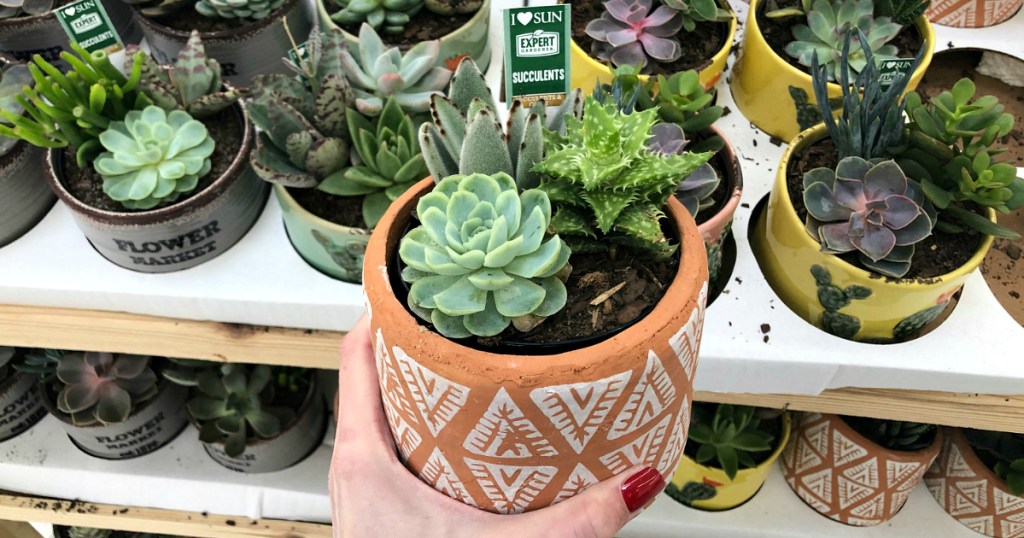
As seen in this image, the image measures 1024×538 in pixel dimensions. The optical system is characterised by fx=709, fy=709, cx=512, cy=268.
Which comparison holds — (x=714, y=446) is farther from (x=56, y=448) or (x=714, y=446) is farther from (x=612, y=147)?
(x=56, y=448)

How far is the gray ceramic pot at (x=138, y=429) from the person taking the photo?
1.13 metres

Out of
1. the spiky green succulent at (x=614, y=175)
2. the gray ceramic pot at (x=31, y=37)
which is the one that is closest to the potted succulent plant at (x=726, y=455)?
the spiky green succulent at (x=614, y=175)

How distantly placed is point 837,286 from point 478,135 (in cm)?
46

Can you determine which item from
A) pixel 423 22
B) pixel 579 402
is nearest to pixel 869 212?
pixel 579 402

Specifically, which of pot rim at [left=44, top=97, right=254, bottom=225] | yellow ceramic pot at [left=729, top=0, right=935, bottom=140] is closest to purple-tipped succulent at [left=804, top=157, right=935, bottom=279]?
yellow ceramic pot at [left=729, top=0, right=935, bottom=140]

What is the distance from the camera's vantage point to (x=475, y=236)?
1.47ft

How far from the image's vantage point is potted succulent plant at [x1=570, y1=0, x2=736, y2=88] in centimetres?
91

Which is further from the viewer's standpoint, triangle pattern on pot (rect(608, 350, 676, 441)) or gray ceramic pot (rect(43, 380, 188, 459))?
gray ceramic pot (rect(43, 380, 188, 459))

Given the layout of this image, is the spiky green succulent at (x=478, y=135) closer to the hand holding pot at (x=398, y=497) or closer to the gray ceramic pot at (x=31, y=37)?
the hand holding pot at (x=398, y=497)

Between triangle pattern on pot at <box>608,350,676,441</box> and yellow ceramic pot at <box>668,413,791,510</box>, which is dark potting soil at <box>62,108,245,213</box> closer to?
triangle pattern on pot at <box>608,350,676,441</box>

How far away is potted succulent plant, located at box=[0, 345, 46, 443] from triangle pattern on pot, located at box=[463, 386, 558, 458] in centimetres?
101

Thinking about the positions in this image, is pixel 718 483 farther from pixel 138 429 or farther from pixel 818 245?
pixel 138 429

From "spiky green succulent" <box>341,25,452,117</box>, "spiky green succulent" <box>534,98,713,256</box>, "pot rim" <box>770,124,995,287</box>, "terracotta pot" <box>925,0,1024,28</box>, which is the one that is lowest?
"pot rim" <box>770,124,995,287</box>

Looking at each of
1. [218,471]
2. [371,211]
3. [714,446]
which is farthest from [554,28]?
[218,471]
